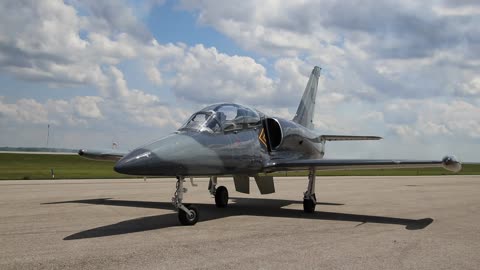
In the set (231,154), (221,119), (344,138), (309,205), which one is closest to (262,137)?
Result: (231,154)

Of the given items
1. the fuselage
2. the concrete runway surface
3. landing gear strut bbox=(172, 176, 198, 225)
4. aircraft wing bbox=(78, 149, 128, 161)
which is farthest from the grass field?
landing gear strut bbox=(172, 176, 198, 225)

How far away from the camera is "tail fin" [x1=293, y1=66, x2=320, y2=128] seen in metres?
21.1

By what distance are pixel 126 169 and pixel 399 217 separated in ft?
27.2

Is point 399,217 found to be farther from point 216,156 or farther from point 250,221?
point 216,156

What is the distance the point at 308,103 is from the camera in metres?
22.0

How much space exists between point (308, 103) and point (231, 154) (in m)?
9.99

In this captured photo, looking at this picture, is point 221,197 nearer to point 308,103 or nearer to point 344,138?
point 344,138

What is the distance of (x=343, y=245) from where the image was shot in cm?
883

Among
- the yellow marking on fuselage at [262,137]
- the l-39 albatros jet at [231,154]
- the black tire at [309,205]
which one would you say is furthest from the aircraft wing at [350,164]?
the black tire at [309,205]

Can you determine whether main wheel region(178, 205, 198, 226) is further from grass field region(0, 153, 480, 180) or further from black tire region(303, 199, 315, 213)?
grass field region(0, 153, 480, 180)

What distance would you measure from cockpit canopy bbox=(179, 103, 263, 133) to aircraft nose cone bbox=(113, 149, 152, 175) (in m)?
2.22

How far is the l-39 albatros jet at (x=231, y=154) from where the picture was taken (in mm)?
10445

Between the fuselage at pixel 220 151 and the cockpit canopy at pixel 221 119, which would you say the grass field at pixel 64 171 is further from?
the cockpit canopy at pixel 221 119

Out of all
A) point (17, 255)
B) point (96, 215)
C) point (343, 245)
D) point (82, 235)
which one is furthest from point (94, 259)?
point (96, 215)
